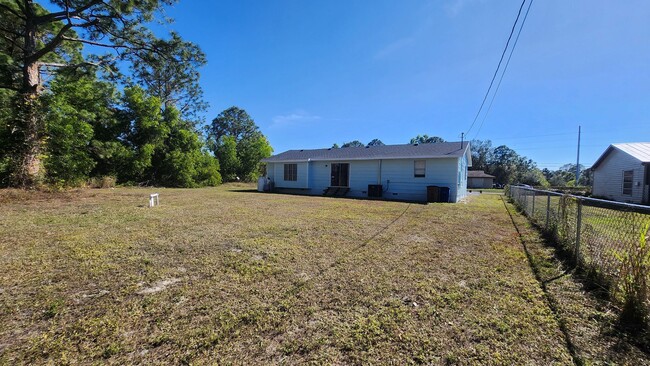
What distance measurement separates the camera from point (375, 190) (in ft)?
49.2

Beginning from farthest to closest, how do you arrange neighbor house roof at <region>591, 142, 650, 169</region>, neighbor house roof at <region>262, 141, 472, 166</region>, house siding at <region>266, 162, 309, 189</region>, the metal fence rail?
1. house siding at <region>266, 162, 309, 189</region>
2. neighbor house roof at <region>262, 141, 472, 166</region>
3. neighbor house roof at <region>591, 142, 650, 169</region>
4. the metal fence rail

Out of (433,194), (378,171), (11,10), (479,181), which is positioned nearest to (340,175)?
(378,171)

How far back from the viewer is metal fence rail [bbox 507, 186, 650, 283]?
9.02 ft

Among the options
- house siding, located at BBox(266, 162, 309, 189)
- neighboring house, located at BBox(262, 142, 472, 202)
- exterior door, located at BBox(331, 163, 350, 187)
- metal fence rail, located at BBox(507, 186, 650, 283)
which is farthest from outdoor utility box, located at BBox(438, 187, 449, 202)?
house siding, located at BBox(266, 162, 309, 189)

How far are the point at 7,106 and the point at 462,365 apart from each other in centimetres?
1667

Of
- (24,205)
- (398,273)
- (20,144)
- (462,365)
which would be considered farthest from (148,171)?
(462,365)

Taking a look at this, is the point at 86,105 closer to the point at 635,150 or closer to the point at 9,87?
the point at 9,87

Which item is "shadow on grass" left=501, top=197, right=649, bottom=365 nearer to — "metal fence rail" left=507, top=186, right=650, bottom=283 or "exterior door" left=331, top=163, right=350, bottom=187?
"metal fence rail" left=507, top=186, right=650, bottom=283

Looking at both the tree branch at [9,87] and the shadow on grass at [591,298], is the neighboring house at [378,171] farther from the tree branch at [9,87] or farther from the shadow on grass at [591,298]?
the tree branch at [9,87]

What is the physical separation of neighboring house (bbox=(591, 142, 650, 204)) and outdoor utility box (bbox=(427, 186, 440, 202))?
9852 mm

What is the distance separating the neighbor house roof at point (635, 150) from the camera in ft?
44.3

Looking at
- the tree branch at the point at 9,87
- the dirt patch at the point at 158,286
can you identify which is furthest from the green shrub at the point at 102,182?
the dirt patch at the point at 158,286

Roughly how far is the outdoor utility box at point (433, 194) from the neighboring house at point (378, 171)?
25.5 inches

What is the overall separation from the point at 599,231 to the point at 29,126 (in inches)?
678
